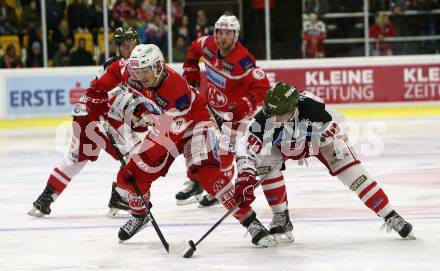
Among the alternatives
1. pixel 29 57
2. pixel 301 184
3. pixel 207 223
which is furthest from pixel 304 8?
pixel 207 223

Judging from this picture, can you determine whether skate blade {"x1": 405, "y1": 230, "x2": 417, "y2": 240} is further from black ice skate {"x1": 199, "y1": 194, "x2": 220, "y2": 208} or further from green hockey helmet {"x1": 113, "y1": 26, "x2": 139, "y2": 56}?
green hockey helmet {"x1": 113, "y1": 26, "x2": 139, "y2": 56}

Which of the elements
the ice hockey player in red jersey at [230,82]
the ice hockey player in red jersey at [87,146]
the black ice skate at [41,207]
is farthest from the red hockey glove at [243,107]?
the black ice skate at [41,207]

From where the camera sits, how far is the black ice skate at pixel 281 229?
5613mm

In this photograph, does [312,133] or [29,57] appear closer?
[312,133]

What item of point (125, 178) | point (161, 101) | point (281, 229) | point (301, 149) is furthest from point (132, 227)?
point (301, 149)

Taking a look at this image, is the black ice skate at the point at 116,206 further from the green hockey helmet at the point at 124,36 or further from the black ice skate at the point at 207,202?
the green hockey helmet at the point at 124,36

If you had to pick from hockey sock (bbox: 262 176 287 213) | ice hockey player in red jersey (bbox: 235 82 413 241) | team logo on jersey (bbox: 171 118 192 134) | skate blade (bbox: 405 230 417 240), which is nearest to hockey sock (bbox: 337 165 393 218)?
ice hockey player in red jersey (bbox: 235 82 413 241)

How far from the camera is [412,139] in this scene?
10523mm

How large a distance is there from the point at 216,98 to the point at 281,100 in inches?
98.6

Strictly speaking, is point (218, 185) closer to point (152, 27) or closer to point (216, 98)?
point (216, 98)

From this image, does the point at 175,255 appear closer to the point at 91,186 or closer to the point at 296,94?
the point at 296,94

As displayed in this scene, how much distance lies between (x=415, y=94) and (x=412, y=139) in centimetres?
285

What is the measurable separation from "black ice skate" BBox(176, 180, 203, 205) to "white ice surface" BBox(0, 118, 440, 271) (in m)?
0.09

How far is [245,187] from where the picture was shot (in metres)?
5.31
